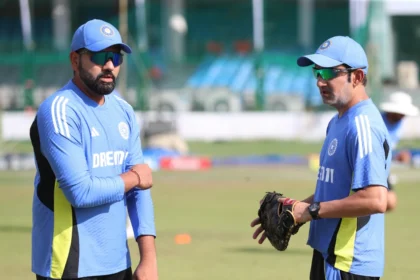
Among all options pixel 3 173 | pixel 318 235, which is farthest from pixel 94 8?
pixel 318 235

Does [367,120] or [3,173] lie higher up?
[367,120]

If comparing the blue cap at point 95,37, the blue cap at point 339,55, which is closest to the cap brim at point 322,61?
the blue cap at point 339,55

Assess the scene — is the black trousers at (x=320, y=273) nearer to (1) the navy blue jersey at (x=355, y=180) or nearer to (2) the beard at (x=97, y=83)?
(1) the navy blue jersey at (x=355, y=180)

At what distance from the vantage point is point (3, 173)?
2298 centimetres

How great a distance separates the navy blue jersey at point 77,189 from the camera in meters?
4.97

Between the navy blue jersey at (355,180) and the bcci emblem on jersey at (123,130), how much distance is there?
3.90ft

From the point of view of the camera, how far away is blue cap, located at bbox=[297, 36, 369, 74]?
17.9ft

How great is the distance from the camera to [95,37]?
511cm

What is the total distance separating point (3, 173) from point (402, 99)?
13.8 meters

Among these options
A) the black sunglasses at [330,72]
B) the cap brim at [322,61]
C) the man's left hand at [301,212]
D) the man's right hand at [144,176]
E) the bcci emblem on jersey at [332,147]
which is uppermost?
the cap brim at [322,61]

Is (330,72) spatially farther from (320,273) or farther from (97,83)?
(97,83)

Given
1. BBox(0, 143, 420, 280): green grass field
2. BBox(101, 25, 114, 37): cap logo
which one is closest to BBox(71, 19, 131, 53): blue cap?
BBox(101, 25, 114, 37): cap logo

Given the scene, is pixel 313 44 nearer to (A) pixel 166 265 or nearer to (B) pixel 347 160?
(A) pixel 166 265

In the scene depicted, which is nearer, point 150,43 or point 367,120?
point 367,120
